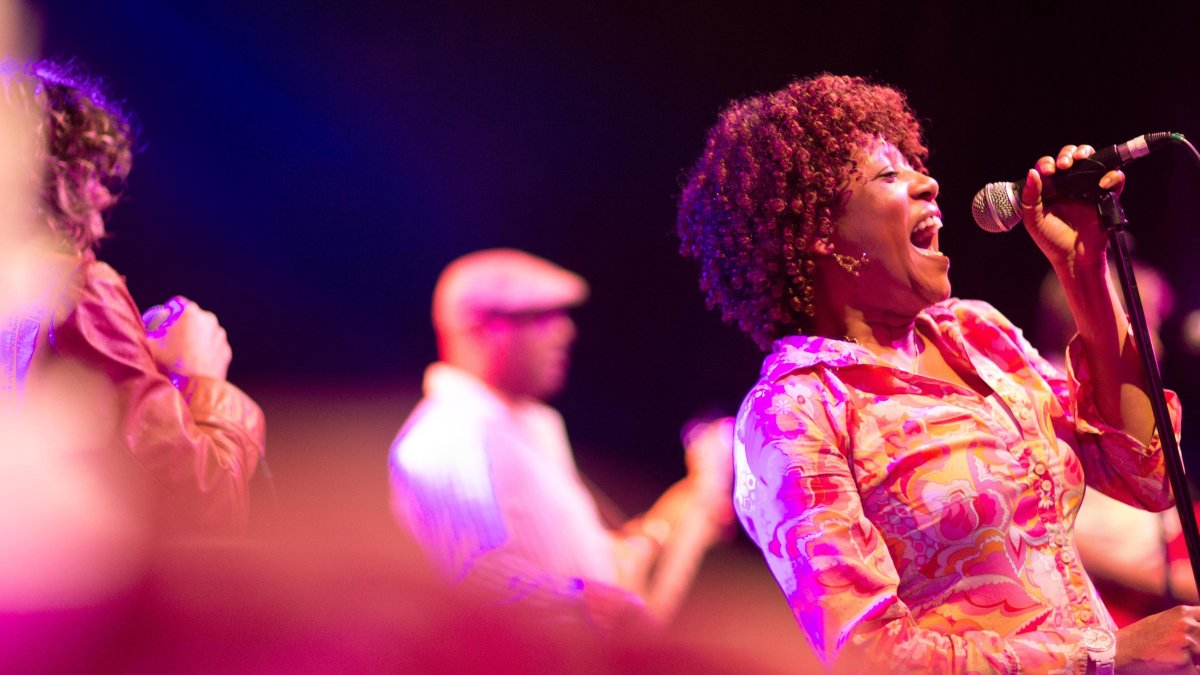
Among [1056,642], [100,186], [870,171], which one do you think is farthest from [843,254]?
[100,186]

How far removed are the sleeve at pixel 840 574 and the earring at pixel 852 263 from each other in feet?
0.91

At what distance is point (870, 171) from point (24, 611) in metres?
1.52

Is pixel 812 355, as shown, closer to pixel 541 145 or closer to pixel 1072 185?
pixel 1072 185

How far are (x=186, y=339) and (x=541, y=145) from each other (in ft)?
3.71

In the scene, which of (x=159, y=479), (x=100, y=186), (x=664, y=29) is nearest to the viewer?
(x=159, y=479)

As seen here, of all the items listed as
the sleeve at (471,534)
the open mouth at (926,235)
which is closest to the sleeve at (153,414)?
the sleeve at (471,534)

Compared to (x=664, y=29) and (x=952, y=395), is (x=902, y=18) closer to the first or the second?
(x=664, y=29)

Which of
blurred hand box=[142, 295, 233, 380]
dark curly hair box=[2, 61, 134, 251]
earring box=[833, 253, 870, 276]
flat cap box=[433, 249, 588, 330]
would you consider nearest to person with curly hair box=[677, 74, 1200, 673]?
earring box=[833, 253, 870, 276]

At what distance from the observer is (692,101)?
3111 mm

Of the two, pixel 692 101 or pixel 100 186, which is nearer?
pixel 100 186

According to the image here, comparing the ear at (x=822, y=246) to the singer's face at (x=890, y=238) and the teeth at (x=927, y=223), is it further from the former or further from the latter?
the teeth at (x=927, y=223)

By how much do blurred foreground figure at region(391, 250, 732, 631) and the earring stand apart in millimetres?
1282

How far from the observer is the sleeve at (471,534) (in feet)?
8.15

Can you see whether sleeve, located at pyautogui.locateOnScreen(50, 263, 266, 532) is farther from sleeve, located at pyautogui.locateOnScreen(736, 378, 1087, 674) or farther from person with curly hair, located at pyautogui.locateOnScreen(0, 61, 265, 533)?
sleeve, located at pyautogui.locateOnScreen(736, 378, 1087, 674)
